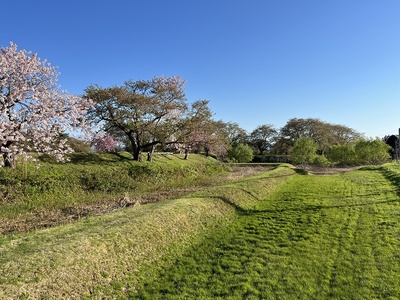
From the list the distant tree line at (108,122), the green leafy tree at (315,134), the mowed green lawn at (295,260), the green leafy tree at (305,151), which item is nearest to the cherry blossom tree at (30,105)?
the distant tree line at (108,122)

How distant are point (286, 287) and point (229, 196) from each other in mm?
9750

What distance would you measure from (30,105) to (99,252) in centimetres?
1233

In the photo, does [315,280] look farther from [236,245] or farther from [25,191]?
[25,191]

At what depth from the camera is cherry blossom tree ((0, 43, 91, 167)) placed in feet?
49.6

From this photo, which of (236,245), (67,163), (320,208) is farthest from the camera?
(67,163)

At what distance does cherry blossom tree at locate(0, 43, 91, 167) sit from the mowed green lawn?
12.4 metres

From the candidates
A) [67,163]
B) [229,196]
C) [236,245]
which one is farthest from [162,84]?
[236,245]

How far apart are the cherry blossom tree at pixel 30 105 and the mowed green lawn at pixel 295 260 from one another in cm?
1244

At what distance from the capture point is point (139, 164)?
28.8m

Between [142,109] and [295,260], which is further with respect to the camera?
[142,109]

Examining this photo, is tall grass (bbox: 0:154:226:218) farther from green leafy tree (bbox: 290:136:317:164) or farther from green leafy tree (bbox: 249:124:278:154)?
green leafy tree (bbox: 249:124:278:154)

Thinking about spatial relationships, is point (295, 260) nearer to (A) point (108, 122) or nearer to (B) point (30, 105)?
(B) point (30, 105)

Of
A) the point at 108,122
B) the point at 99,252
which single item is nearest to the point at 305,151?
the point at 108,122

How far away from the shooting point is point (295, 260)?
8.42m
